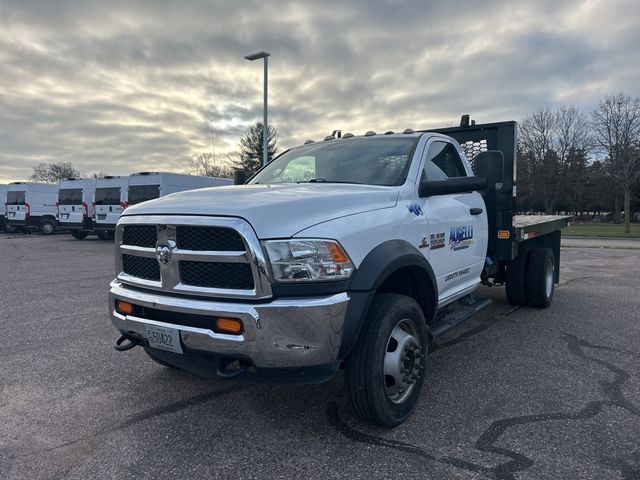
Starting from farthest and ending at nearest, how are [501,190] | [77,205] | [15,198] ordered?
Answer: [15,198], [77,205], [501,190]

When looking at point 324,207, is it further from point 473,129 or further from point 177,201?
point 473,129

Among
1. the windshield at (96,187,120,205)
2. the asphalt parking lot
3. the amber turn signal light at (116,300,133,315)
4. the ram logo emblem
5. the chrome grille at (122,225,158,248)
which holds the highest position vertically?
the windshield at (96,187,120,205)

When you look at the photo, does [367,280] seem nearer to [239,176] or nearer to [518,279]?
[239,176]

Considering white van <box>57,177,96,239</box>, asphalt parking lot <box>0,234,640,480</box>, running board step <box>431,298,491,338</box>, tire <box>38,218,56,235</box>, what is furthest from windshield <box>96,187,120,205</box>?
running board step <box>431,298,491,338</box>

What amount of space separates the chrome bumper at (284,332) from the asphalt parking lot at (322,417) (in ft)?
2.08

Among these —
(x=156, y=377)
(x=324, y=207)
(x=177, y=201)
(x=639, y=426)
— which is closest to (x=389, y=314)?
(x=324, y=207)

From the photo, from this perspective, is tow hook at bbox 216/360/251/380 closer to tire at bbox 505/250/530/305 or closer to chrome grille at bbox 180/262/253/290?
chrome grille at bbox 180/262/253/290

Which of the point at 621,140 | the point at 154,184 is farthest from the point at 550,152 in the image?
the point at 154,184

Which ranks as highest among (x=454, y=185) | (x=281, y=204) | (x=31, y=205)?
(x=31, y=205)

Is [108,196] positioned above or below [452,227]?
above

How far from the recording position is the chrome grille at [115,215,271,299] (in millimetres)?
2545

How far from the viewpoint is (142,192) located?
16.9 m

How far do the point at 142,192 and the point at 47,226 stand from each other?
11.5m

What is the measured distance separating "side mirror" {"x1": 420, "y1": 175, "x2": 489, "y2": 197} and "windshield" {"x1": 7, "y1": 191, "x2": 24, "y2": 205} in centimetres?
2617
